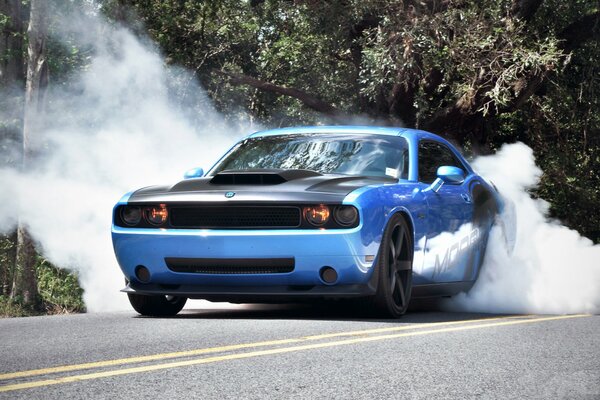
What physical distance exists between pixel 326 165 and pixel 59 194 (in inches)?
347

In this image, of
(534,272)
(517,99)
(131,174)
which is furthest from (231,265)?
(517,99)

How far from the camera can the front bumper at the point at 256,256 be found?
26.2 ft

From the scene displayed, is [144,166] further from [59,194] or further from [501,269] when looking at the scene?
[501,269]

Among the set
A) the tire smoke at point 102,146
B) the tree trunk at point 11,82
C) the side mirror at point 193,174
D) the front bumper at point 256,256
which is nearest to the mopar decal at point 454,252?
the front bumper at point 256,256

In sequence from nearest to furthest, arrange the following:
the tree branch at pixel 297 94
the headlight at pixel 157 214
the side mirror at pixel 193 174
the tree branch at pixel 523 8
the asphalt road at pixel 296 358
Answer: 1. the asphalt road at pixel 296 358
2. the headlight at pixel 157 214
3. the side mirror at pixel 193 174
4. the tree branch at pixel 523 8
5. the tree branch at pixel 297 94

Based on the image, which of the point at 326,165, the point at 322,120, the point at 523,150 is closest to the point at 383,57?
the point at 523,150

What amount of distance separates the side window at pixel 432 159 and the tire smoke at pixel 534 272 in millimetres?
743

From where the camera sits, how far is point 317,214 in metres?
8.02

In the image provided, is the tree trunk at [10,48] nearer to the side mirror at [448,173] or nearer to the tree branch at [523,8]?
the tree branch at [523,8]

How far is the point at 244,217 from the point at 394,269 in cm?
117

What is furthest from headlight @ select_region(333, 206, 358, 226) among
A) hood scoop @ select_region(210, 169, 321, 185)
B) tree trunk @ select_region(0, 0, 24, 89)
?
tree trunk @ select_region(0, 0, 24, 89)

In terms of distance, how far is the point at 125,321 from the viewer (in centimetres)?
826

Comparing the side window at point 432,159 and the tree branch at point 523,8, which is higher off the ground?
the tree branch at point 523,8

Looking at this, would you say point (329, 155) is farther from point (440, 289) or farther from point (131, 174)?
point (131, 174)
